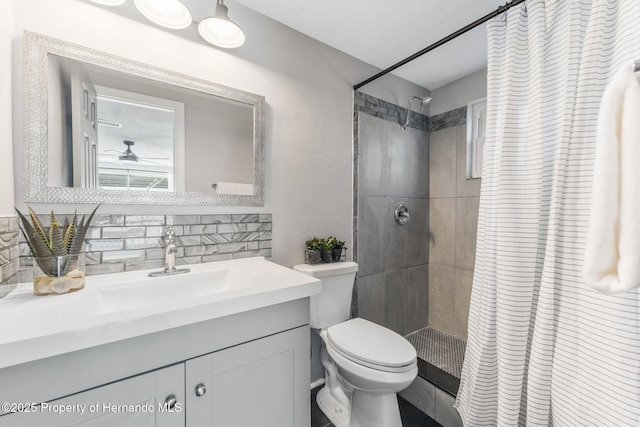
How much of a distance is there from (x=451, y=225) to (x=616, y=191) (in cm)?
168

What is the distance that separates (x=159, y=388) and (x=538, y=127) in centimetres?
155

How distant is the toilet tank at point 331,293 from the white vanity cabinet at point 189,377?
48 cm

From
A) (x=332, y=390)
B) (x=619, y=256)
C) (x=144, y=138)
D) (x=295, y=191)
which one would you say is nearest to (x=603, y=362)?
(x=619, y=256)

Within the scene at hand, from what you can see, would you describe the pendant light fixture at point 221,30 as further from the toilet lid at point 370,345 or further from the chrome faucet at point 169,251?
the toilet lid at point 370,345

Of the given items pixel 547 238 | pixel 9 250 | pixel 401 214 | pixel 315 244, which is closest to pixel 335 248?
pixel 315 244

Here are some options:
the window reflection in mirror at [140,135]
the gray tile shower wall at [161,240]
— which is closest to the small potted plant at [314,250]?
the gray tile shower wall at [161,240]

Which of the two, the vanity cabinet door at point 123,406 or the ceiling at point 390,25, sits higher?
the ceiling at point 390,25

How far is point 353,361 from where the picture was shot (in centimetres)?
122

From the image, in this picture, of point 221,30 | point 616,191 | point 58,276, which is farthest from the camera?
point 221,30

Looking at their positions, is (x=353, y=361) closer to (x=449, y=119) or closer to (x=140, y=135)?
(x=140, y=135)

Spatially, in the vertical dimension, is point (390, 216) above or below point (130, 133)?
below

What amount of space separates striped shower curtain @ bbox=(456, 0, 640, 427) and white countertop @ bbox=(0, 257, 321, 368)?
2.61ft

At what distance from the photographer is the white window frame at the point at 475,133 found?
210 cm

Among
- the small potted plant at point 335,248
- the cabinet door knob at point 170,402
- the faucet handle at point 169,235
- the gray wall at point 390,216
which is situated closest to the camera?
the cabinet door knob at point 170,402
